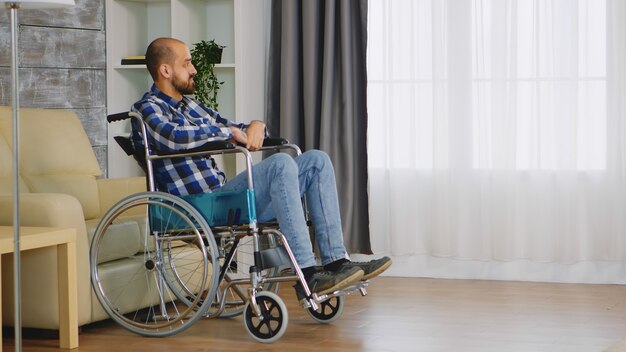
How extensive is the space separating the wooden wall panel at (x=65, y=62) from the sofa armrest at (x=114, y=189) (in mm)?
727

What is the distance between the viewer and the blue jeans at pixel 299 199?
3.12 meters

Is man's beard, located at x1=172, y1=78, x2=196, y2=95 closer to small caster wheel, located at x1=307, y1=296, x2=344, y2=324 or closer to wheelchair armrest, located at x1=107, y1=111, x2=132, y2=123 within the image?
wheelchair armrest, located at x1=107, y1=111, x2=132, y2=123

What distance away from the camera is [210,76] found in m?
4.72

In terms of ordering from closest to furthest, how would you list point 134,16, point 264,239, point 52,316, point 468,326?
point 52,316 → point 468,326 → point 264,239 → point 134,16

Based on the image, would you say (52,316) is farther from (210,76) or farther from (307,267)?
(210,76)

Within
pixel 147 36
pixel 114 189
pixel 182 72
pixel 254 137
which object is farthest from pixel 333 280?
pixel 147 36

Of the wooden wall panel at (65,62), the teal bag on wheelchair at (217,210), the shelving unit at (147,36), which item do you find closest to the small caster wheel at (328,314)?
the teal bag on wheelchair at (217,210)

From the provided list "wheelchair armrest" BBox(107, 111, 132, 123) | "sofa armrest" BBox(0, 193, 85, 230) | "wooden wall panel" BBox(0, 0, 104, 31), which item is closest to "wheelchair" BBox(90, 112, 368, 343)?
"wheelchair armrest" BBox(107, 111, 132, 123)

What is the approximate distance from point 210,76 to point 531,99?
154cm

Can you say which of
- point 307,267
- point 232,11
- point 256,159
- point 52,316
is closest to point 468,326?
point 307,267

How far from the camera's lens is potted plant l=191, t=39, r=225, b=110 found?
4.65 metres

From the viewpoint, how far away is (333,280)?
9.91 ft

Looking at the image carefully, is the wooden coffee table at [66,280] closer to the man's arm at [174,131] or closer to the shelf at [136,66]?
the man's arm at [174,131]

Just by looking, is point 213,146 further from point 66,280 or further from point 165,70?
point 66,280
